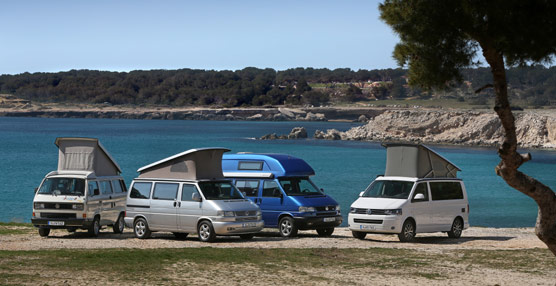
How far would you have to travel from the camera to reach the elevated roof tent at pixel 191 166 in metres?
20.5

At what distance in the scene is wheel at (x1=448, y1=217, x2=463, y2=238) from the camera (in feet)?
73.2

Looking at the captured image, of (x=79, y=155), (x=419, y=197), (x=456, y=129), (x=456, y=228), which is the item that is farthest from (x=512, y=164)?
(x=456, y=129)

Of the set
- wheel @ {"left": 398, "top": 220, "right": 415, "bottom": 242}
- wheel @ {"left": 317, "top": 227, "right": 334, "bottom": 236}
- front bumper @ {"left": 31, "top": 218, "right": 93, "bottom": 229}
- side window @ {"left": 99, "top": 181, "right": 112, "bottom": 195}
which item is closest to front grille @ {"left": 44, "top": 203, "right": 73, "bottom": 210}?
front bumper @ {"left": 31, "top": 218, "right": 93, "bottom": 229}

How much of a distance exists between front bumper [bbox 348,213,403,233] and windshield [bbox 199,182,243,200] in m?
3.19

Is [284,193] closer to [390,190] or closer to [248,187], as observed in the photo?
[248,187]

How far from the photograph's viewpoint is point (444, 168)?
22.5m

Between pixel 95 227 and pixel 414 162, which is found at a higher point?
pixel 414 162

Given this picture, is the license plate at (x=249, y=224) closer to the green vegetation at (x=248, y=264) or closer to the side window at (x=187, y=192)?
the side window at (x=187, y=192)

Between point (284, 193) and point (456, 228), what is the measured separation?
199 inches

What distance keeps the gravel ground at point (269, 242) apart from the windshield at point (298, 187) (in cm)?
124

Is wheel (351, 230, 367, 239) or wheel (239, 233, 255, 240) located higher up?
wheel (351, 230, 367, 239)

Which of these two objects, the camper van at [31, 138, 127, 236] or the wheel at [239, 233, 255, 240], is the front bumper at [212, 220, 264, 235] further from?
the camper van at [31, 138, 127, 236]

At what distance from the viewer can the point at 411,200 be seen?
68.8 ft

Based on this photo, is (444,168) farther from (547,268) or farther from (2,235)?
(2,235)
